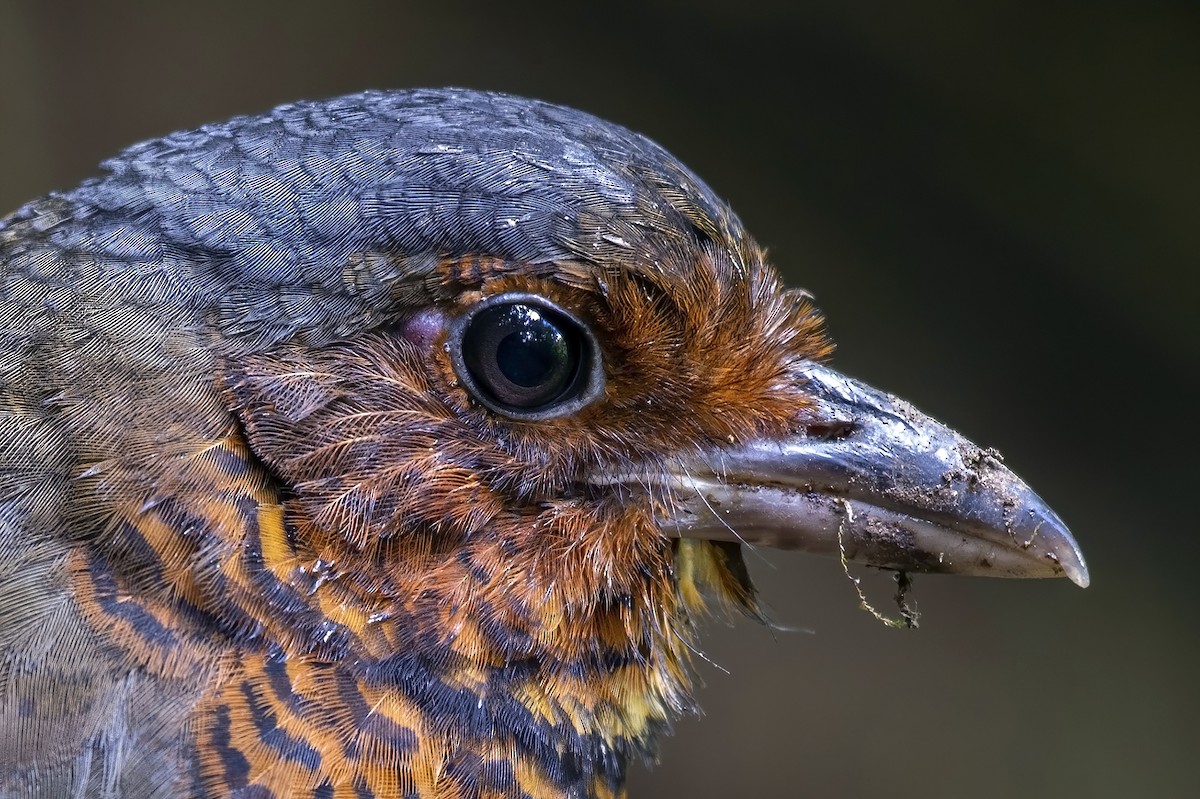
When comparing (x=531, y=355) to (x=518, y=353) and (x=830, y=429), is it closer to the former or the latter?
(x=518, y=353)

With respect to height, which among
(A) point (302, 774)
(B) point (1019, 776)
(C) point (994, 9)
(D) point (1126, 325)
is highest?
(C) point (994, 9)

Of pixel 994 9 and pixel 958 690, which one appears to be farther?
pixel 958 690

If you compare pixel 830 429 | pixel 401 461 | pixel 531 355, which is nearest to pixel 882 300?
pixel 830 429

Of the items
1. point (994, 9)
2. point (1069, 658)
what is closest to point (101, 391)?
point (994, 9)

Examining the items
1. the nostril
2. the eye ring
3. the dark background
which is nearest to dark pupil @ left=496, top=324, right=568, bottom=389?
the eye ring

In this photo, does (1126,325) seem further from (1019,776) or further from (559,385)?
(559,385)

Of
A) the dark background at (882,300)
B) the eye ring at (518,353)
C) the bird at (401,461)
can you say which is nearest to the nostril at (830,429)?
the bird at (401,461)
